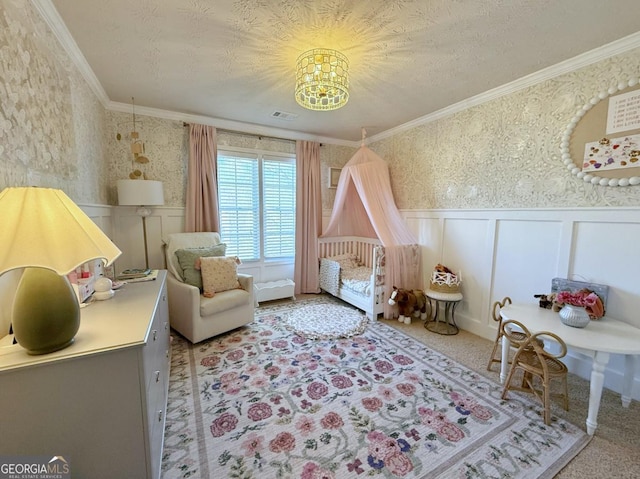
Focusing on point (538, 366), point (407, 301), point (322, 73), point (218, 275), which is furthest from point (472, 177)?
point (218, 275)

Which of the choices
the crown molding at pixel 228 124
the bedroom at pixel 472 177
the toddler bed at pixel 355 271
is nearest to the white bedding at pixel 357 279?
the toddler bed at pixel 355 271

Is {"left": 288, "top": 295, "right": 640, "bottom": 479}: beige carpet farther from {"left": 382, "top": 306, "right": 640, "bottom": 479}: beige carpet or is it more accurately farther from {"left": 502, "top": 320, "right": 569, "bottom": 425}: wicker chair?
{"left": 502, "top": 320, "right": 569, "bottom": 425}: wicker chair

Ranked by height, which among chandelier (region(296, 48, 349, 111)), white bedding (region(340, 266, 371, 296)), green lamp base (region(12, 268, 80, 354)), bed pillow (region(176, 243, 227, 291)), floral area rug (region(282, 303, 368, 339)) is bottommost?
floral area rug (region(282, 303, 368, 339))

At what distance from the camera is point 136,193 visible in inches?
109

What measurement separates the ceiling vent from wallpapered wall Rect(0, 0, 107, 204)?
182 cm

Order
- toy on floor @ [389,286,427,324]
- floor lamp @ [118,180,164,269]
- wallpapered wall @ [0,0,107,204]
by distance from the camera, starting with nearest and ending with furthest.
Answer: wallpapered wall @ [0,0,107,204], floor lamp @ [118,180,164,269], toy on floor @ [389,286,427,324]

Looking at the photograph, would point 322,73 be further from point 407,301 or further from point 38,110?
point 407,301

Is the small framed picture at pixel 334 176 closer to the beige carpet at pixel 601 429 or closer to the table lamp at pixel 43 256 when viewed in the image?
the beige carpet at pixel 601 429

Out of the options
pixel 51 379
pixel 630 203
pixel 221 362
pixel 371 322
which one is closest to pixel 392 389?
pixel 371 322

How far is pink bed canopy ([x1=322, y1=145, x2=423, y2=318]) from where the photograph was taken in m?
3.35

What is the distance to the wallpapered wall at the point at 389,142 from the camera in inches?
54.0

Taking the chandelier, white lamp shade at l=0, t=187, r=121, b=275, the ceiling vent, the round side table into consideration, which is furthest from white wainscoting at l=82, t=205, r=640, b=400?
the chandelier

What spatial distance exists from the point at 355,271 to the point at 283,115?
240cm

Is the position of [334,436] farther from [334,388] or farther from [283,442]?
[334,388]
